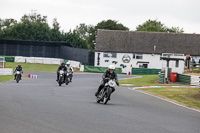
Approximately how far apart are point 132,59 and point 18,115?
66211 mm

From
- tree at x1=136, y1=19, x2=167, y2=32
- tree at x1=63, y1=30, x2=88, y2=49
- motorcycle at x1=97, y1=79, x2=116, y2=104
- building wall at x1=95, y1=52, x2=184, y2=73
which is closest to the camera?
motorcycle at x1=97, y1=79, x2=116, y2=104

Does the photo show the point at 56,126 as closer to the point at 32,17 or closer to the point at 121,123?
the point at 121,123

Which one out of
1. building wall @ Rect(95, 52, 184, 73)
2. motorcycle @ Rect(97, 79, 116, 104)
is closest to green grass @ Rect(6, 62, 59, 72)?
building wall @ Rect(95, 52, 184, 73)

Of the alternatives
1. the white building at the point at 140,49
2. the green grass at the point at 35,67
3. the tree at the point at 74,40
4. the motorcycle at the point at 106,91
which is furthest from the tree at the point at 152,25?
the motorcycle at the point at 106,91

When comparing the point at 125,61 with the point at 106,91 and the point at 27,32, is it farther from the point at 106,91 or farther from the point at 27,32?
the point at 106,91

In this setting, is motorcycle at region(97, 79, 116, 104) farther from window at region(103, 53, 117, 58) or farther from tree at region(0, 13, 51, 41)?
tree at region(0, 13, 51, 41)

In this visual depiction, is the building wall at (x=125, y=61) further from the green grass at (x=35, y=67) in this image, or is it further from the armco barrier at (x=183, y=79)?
the armco barrier at (x=183, y=79)

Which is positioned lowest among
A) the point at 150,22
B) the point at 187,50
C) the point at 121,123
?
the point at 121,123

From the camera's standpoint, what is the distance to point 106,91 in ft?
56.2

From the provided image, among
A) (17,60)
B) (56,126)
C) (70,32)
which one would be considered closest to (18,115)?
(56,126)

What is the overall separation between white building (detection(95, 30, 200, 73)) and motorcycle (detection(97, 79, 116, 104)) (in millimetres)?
57878

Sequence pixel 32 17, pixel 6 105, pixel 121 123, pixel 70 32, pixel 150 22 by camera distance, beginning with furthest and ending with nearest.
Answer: pixel 32 17 < pixel 150 22 < pixel 70 32 < pixel 6 105 < pixel 121 123

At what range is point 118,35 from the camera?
7981 centimetres

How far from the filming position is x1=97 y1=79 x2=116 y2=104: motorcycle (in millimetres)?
16906
